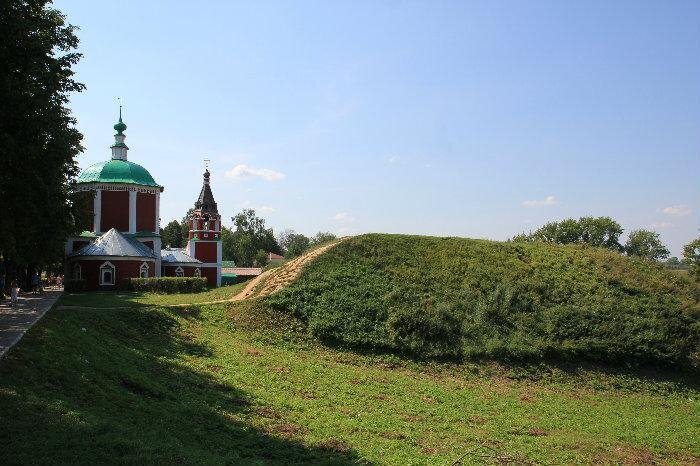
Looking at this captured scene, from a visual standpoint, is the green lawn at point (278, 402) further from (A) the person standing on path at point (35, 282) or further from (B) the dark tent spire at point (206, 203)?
(B) the dark tent spire at point (206, 203)

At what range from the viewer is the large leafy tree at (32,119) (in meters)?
11.4

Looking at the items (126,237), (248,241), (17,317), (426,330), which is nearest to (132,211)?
(126,237)

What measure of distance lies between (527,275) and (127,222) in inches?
892

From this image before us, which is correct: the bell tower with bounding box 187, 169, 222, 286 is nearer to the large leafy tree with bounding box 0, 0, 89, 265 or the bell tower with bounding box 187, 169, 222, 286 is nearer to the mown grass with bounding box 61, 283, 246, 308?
the mown grass with bounding box 61, 283, 246, 308

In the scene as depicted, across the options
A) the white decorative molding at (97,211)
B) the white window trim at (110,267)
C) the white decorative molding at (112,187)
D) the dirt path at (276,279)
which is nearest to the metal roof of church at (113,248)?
the white window trim at (110,267)

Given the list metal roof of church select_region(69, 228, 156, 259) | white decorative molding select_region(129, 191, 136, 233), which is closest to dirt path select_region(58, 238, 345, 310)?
metal roof of church select_region(69, 228, 156, 259)

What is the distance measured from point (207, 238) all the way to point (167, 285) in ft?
35.5

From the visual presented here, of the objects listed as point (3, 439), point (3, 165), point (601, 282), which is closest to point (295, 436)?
point (3, 439)

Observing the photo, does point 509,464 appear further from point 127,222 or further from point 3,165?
point 127,222

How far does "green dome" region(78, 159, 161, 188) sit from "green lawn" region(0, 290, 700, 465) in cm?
1648

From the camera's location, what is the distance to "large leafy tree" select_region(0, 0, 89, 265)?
449 inches

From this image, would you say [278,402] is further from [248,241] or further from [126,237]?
[248,241]

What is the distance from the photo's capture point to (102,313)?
17.6 metres

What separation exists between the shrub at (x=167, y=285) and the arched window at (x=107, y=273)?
1374mm
